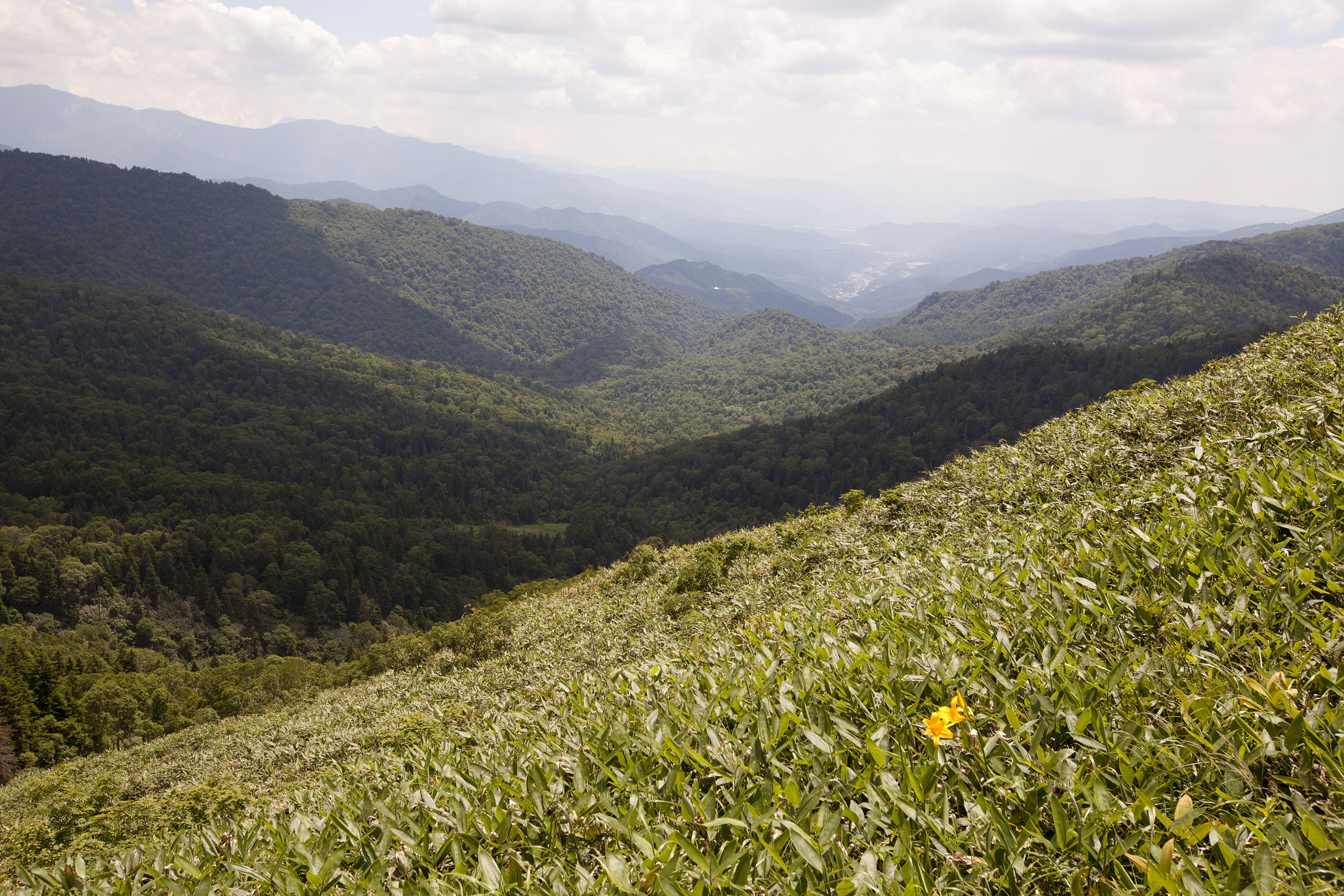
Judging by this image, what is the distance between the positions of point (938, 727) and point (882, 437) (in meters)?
107

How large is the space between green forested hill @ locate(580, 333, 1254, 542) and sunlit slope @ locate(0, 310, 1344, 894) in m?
85.0

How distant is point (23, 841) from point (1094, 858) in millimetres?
20626

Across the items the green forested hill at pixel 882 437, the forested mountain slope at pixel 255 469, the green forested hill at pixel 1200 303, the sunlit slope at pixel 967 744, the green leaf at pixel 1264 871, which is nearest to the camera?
the green leaf at pixel 1264 871

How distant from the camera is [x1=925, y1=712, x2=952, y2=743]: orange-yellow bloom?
7.86ft

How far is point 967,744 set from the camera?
258 cm

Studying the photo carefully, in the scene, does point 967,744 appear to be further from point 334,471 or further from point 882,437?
point 334,471

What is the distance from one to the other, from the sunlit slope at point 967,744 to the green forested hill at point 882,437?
279 ft

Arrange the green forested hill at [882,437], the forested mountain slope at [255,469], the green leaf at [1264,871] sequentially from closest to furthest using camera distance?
the green leaf at [1264,871], the forested mountain slope at [255,469], the green forested hill at [882,437]

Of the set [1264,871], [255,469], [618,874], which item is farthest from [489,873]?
[255,469]

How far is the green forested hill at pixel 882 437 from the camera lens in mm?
95875

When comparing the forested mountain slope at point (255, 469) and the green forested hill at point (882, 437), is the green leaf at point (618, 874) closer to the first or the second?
the forested mountain slope at point (255, 469)

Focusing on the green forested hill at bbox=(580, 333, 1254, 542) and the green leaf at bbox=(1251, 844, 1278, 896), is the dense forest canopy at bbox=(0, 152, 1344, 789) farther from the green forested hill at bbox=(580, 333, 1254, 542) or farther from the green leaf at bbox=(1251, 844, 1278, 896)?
the green leaf at bbox=(1251, 844, 1278, 896)

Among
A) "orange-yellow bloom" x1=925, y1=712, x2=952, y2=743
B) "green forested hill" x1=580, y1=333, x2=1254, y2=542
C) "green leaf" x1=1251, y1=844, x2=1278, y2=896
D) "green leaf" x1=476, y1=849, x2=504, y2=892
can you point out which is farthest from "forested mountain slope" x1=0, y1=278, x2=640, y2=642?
"green leaf" x1=1251, y1=844, x2=1278, y2=896

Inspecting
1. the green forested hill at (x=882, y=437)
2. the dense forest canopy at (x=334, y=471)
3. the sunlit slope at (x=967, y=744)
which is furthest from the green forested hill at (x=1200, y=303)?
the sunlit slope at (x=967, y=744)
